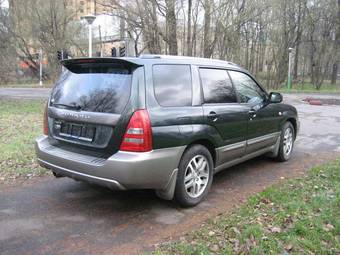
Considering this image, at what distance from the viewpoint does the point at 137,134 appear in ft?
12.2

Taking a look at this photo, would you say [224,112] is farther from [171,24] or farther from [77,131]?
[171,24]

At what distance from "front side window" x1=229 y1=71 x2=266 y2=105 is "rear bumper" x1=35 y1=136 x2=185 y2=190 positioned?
5.63 feet

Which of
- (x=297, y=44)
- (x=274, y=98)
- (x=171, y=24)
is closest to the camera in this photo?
(x=274, y=98)

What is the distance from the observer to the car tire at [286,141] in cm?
650

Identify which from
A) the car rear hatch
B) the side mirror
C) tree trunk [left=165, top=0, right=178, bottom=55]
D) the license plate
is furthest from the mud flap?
tree trunk [left=165, top=0, right=178, bottom=55]

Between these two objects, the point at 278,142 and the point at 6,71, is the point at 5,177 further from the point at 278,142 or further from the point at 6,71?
the point at 6,71

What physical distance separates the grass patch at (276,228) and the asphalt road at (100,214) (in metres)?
0.26

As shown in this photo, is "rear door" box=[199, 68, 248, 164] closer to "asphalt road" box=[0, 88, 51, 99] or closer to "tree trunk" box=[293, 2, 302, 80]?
"asphalt road" box=[0, 88, 51, 99]

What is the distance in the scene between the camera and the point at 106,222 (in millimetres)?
3953

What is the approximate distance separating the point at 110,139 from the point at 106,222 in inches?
36.2

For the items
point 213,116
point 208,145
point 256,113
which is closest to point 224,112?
point 213,116

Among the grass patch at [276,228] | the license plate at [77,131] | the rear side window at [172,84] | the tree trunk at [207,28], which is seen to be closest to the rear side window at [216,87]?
the rear side window at [172,84]

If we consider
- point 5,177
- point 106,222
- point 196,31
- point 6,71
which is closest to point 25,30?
point 6,71

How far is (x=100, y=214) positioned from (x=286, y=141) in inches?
154
